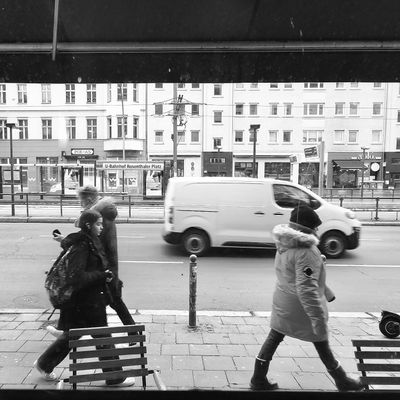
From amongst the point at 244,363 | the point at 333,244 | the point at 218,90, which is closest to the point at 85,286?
the point at 244,363

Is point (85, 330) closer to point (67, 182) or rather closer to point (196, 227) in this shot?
point (196, 227)

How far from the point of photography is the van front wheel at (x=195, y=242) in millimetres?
9938

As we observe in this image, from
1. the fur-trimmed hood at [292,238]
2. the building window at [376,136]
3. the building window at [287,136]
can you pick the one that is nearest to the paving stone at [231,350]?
the fur-trimmed hood at [292,238]

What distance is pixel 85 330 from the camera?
3.03 m

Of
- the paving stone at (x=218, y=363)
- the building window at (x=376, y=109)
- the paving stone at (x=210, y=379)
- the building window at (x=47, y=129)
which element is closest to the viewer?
the paving stone at (x=210, y=379)

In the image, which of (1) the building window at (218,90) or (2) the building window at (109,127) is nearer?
(2) the building window at (109,127)

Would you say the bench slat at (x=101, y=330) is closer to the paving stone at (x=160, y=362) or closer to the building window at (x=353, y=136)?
the paving stone at (x=160, y=362)

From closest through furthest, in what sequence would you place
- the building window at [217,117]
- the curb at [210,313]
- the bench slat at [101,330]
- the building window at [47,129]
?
the bench slat at [101,330], the curb at [210,313], the building window at [47,129], the building window at [217,117]

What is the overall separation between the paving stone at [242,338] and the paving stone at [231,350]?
0.40ft

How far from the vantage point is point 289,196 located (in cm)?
998

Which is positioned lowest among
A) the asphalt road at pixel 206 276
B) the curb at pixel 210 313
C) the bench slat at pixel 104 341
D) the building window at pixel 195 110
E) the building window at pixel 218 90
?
the asphalt road at pixel 206 276

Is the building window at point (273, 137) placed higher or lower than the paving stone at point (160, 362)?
higher

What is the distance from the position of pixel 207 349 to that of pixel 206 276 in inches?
145

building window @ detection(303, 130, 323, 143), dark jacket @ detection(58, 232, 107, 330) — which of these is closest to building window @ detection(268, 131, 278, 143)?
building window @ detection(303, 130, 323, 143)
